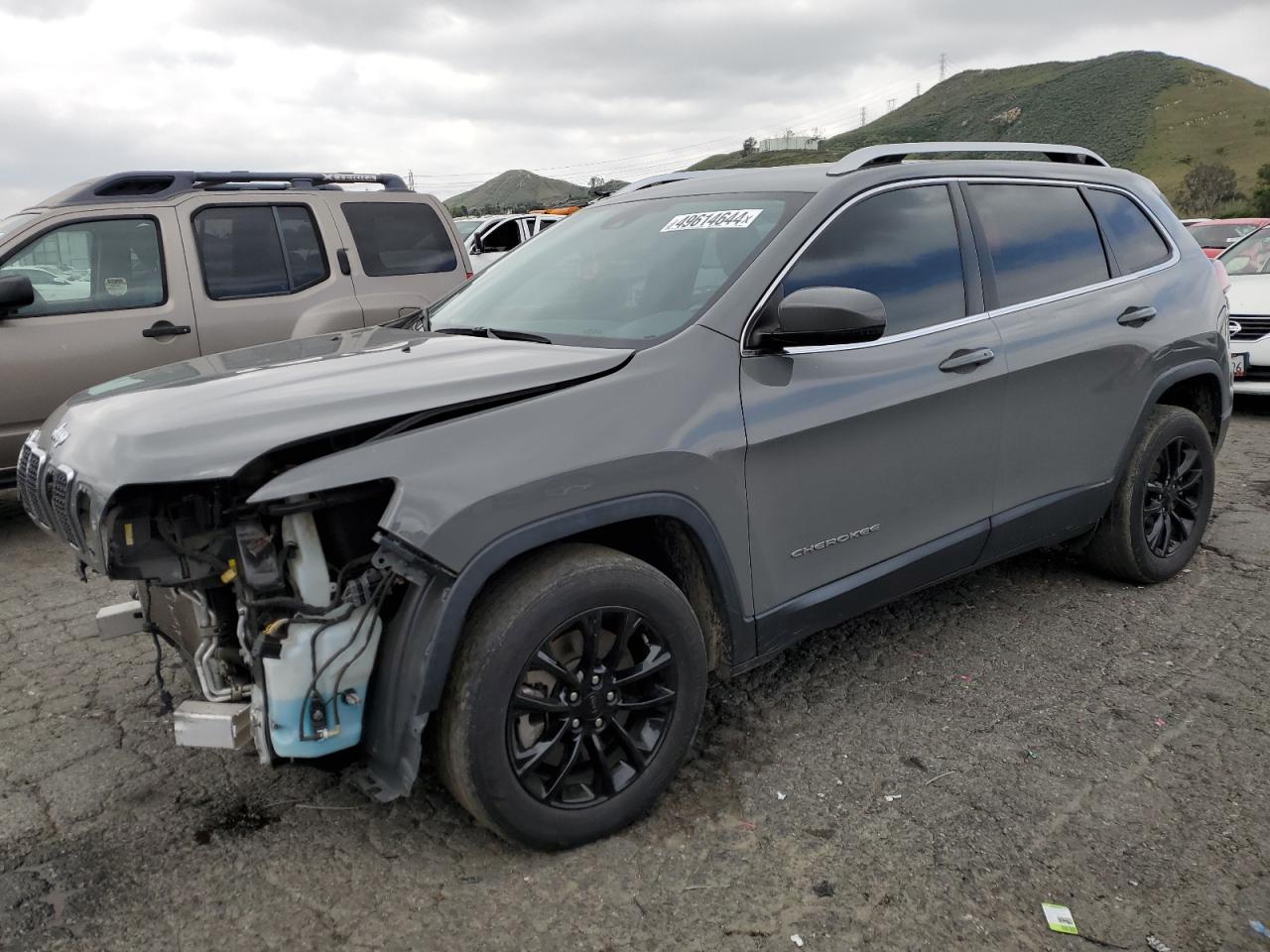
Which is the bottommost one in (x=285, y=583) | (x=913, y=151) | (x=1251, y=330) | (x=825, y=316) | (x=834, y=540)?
(x=834, y=540)

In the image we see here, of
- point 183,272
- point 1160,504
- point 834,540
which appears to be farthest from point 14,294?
point 1160,504

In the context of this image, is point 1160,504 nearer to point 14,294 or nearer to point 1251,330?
point 1251,330

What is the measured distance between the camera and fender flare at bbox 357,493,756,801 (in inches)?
92.5

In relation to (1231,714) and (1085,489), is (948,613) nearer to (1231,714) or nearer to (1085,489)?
(1085,489)

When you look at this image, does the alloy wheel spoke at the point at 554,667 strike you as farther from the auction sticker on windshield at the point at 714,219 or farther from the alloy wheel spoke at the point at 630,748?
the auction sticker on windshield at the point at 714,219

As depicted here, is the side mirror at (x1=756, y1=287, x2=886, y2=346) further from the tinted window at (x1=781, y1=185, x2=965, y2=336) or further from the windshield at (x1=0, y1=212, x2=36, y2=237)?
the windshield at (x1=0, y1=212, x2=36, y2=237)

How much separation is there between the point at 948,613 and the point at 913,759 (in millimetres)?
1300

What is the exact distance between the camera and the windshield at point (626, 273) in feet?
10.1

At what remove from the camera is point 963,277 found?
356 cm

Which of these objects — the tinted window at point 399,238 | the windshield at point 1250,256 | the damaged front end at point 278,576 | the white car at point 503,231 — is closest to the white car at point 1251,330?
the windshield at point 1250,256

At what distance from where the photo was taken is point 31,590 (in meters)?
4.85

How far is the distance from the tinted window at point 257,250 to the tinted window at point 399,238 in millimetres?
322

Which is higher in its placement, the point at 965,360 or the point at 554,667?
the point at 965,360

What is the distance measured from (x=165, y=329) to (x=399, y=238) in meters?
1.82
